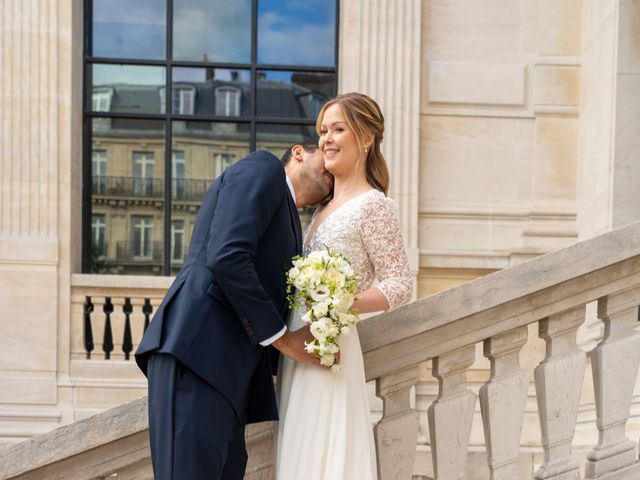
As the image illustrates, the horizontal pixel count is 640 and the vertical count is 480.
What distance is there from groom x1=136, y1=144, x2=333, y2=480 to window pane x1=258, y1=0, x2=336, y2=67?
5652 millimetres

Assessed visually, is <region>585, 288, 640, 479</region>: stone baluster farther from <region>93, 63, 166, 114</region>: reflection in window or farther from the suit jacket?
<region>93, 63, 166, 114</region>: reflection in window

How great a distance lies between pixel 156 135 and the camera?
30.2 feet

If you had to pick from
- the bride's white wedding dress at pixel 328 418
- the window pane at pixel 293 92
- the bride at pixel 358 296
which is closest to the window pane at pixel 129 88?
the window pane at pixel 293 92

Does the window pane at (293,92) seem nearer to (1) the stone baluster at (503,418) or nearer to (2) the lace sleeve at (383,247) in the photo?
(2) the lace sleeve at (383,247)

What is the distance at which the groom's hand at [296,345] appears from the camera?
3.82m

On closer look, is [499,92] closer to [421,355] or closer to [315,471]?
[421,355]

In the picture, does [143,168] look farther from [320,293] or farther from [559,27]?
[320,293]

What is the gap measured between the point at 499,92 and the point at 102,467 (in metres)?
5.79

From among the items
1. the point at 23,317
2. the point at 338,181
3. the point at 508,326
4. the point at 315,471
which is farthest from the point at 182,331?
the point at 23,317

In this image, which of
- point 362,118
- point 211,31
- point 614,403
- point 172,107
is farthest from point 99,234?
point 614,403

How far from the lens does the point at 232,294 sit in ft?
12.0

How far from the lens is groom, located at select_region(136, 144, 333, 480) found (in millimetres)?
3631

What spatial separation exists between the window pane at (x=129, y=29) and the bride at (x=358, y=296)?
17.5 feet

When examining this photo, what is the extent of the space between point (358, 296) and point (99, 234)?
5.59 metres
